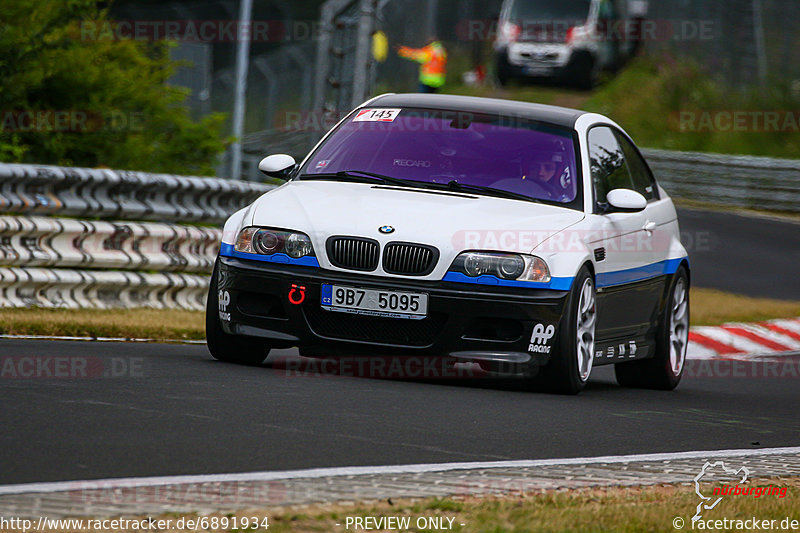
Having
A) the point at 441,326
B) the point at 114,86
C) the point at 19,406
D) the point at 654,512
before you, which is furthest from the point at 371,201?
the point at 114,86

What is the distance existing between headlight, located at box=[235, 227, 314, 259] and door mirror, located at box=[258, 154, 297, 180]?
971mm

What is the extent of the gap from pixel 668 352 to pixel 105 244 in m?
4.38

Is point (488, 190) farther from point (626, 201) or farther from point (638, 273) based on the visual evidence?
point (638, 273)

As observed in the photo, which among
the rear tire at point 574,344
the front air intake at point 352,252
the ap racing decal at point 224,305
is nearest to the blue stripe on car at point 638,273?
the rear tire at point 574,344

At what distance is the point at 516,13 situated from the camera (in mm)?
37188

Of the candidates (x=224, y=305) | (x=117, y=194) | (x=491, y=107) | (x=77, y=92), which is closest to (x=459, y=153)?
(x=491, y=107)

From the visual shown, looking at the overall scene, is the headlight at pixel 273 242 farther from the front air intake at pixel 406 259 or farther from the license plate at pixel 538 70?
the license plate at pixel 538 70

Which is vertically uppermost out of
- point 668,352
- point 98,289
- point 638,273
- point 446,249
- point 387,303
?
point 446,249

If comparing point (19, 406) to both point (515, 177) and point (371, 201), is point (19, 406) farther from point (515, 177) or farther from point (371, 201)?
point (515, 177)

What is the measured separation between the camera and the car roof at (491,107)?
9.20 metres

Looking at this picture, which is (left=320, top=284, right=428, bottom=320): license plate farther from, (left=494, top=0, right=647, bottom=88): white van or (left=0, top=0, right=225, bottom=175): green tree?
(left=494, top=0, right=647, bottom=88): white van

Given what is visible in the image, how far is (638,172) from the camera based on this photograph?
10148 mm

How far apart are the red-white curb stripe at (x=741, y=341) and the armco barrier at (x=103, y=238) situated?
4.78 metres

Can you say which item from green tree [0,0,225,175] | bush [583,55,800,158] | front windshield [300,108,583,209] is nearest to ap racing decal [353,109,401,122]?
front windshield [300,108,583,209]
